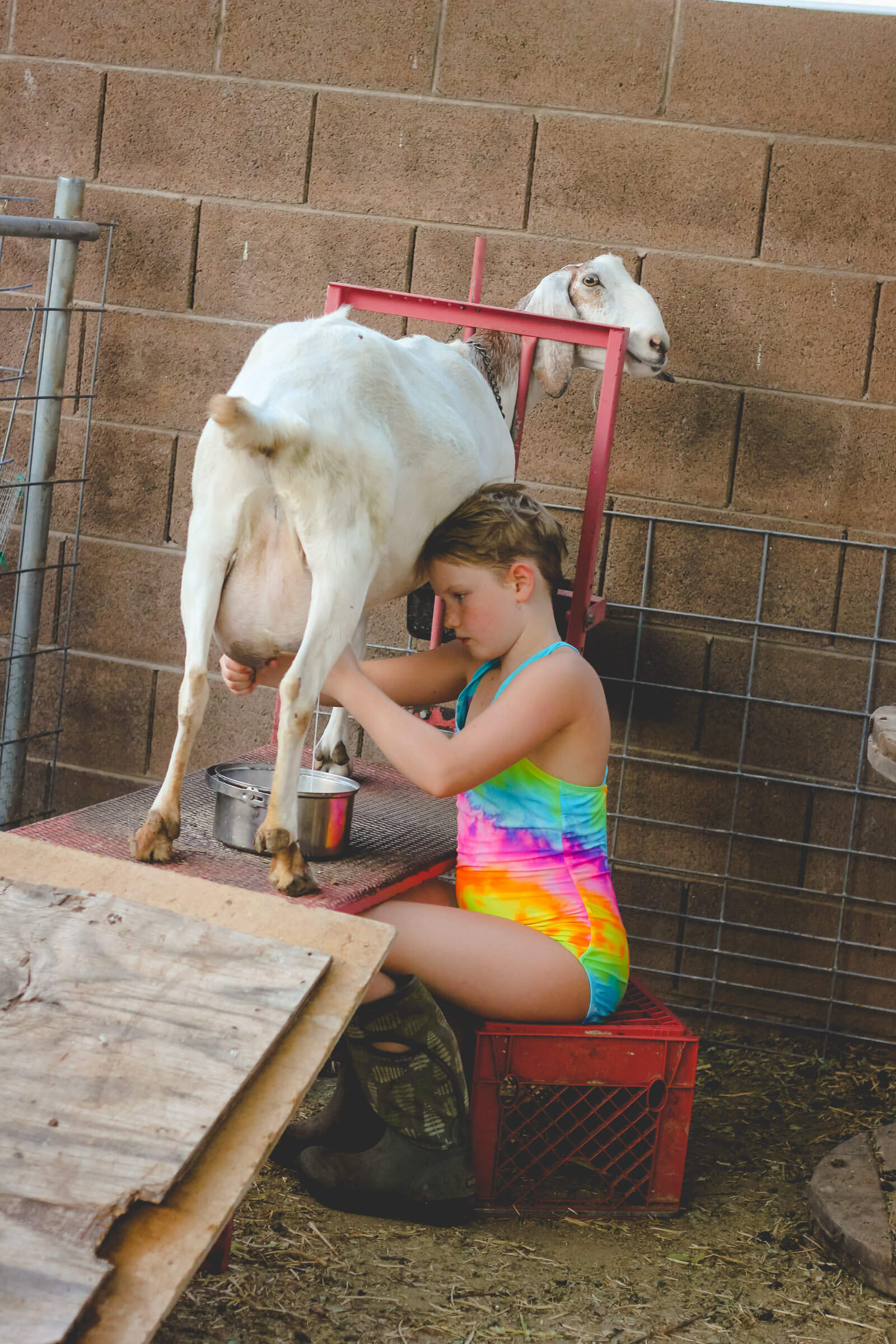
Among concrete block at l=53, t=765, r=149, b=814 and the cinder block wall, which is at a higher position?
the cinder block wall

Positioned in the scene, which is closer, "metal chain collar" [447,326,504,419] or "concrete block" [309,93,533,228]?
"metal chain collar" [447,326,504,419]

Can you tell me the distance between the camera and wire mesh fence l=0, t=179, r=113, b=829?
3490 mm

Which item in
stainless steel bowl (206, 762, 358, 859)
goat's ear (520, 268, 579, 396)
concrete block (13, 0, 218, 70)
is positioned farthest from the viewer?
concrete block (13, 0, 218, 70)

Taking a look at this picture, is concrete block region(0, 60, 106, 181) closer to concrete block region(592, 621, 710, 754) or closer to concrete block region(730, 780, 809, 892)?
concrete block region(592, 621, 710, 754)

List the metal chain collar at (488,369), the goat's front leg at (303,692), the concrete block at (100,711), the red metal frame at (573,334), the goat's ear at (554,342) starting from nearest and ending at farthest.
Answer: the goat's front leg at (303,692)
the red metal frame at (573,334)
the metal chain collar at (488,369)
the goat's ear at (554,342)
the concrete block at (100,711)

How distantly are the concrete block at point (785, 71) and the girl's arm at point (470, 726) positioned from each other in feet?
6.19

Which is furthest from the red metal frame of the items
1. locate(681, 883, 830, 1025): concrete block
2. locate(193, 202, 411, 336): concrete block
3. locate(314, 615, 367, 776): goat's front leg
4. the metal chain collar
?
locate(681, 883, 830, 1025): concrete block

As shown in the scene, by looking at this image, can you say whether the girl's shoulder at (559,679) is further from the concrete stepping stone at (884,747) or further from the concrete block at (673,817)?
the concrete block at (673,817)

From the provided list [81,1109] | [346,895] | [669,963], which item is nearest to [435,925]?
[346,895]

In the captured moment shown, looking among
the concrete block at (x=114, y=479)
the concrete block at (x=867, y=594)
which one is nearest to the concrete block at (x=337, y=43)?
the concrete block at (x=114, y=479)

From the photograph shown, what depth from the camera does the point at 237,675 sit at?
229cm

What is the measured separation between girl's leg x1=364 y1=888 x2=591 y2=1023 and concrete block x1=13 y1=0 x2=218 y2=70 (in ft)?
8.55

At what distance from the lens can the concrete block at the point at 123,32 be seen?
11.6 ft

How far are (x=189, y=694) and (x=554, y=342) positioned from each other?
146cm
